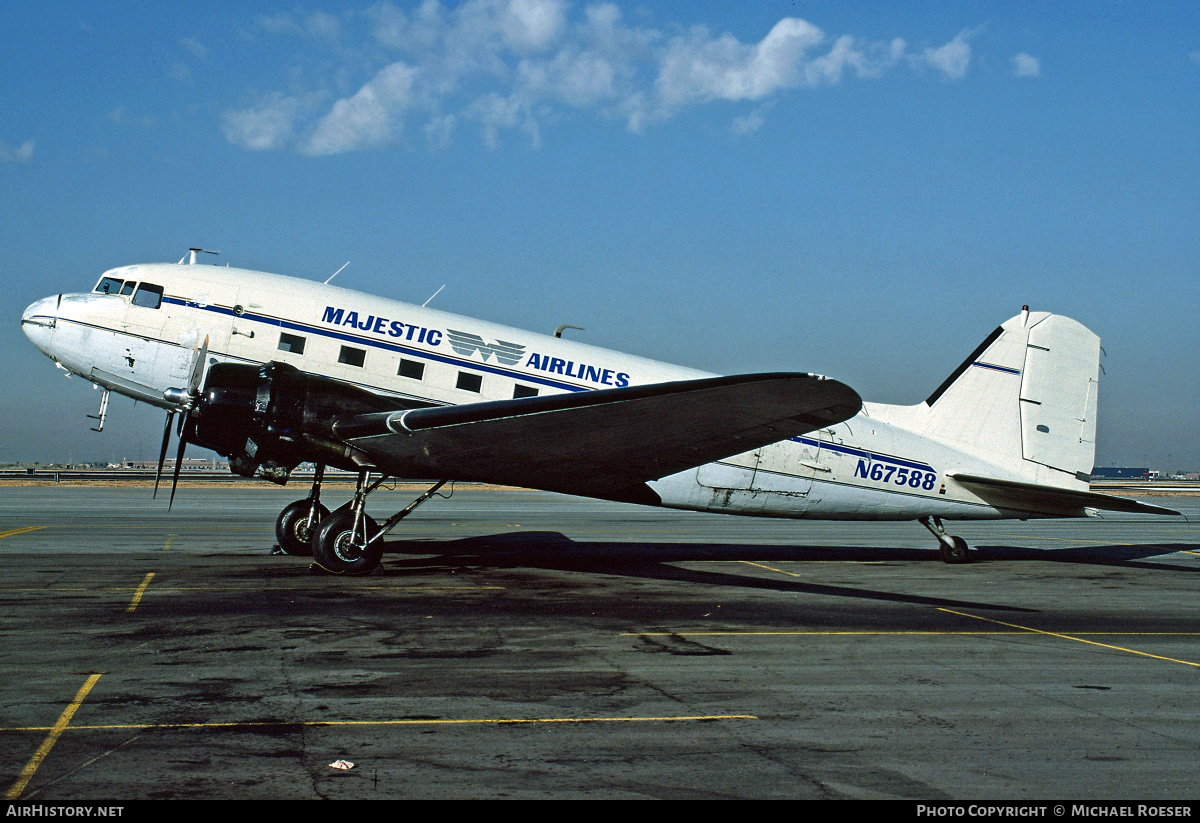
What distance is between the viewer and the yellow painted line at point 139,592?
1123cm

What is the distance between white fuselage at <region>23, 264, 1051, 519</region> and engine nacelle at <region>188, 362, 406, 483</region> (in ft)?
3.46

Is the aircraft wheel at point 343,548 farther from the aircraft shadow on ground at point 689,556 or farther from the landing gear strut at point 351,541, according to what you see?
the aircraft shadow on ground at point 689,556

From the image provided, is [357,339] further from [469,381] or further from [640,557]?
[640,557]

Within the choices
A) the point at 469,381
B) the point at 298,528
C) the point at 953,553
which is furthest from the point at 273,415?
the point at 953,553

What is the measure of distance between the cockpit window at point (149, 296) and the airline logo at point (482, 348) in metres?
5.11

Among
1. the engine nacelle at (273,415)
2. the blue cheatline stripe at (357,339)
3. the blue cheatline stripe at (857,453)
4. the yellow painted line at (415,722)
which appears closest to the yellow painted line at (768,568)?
the blue cheatline stripe at (857,453)

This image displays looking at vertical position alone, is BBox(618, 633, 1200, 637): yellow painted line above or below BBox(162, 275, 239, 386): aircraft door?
below

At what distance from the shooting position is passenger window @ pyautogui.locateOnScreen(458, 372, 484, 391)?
52.1 ft

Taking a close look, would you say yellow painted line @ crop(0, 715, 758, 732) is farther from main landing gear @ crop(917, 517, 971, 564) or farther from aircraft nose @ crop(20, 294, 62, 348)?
main landing gear @ crop(917, 517, 971, 564)

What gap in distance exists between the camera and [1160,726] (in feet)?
21.9

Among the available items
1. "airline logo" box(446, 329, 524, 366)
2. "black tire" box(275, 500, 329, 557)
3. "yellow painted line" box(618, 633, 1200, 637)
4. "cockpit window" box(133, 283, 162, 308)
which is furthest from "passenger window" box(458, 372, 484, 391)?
"yellow painted line" box(618, 633, 1200, 637)

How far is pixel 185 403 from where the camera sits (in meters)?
14.6

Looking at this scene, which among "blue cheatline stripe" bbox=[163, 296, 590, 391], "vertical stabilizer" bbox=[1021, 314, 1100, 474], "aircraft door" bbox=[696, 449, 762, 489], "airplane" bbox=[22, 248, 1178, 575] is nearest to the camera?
"airplane" bbox=[22, 248, 1178, 575]

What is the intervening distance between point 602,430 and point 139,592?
687 cm
